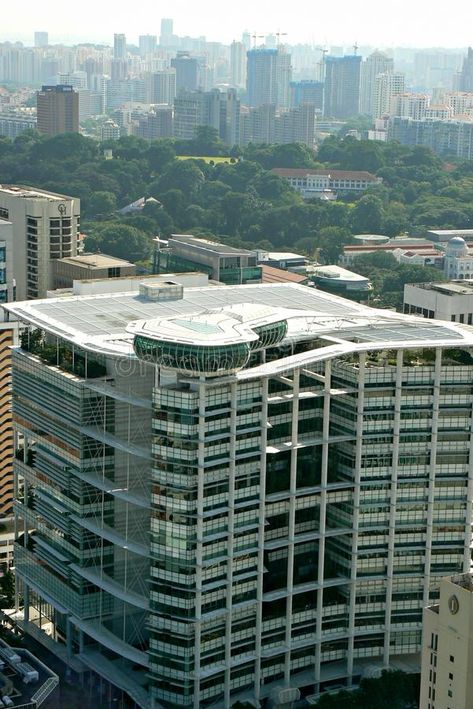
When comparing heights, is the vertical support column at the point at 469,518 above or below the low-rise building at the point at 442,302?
below

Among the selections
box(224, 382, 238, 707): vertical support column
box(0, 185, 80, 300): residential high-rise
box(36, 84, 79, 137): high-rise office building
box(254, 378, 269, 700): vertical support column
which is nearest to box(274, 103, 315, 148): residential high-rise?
box(36, 84, 79, 137): high-rise office building

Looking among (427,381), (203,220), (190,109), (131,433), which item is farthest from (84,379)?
(190,109)

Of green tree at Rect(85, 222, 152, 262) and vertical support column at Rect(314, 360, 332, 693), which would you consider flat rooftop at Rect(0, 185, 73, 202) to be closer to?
green tree at Rect(85, 222, 152, 262)

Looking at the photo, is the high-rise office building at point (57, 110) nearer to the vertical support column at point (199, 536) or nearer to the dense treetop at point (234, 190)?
the dense treetop at point (234, 190)

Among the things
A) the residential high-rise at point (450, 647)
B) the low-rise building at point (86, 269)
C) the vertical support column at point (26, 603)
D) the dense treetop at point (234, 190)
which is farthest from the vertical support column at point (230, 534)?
the dense treetop at point (234, 190)

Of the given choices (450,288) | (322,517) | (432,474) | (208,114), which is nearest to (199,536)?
(322,517)

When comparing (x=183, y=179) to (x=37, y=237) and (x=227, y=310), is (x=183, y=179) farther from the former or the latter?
(x=227, y=310)

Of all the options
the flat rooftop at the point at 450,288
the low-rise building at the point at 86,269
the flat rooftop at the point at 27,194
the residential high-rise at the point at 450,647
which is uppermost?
the flat rooftop at the point at 27,194

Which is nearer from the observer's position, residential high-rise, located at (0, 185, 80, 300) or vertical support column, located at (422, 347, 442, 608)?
vertical support column, located at (422, 347, 442, 608)
